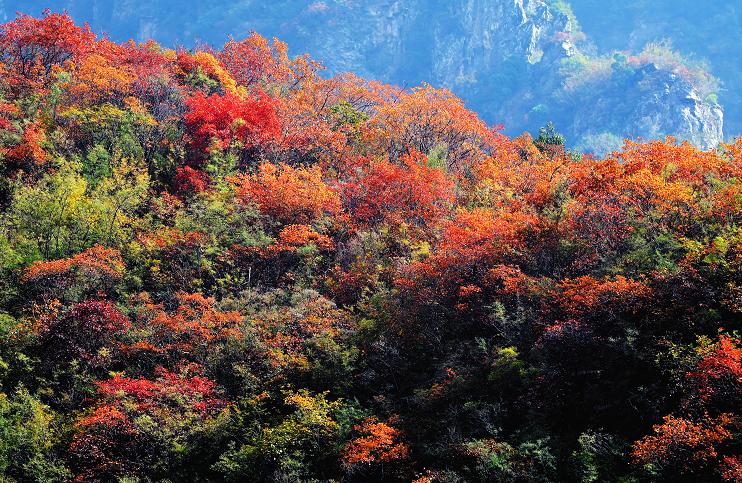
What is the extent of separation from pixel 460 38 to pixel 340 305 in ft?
489

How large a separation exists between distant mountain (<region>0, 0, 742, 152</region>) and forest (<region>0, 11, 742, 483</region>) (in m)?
122

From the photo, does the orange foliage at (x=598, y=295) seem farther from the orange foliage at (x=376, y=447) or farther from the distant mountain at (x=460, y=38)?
the distant mountain at (x=460, y=38)

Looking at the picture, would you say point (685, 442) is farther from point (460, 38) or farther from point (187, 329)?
point (460, 38)

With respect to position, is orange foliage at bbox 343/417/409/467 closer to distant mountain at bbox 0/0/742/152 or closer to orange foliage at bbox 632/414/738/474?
orange foliage at bbox 632/414/738/474

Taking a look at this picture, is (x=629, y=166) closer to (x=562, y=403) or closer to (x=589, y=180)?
(x=589, y=180)

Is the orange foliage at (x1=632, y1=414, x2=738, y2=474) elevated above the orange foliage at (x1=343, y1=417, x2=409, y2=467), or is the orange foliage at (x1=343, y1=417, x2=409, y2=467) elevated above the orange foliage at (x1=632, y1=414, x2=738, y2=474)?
the orange foliage at (x1=632, y1=414, x2=738, y2=474)

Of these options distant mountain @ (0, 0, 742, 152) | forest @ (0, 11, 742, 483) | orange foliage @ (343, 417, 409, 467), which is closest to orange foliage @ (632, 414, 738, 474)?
forest @ (0, 11, 742, 483)

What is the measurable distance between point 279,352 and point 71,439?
7150 millimetres

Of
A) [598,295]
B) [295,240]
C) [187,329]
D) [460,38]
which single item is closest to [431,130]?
[295,240]

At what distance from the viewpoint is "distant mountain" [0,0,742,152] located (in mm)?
156500

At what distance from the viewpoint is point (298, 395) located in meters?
→ 22.4

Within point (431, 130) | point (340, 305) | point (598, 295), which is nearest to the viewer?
point (598, 295)

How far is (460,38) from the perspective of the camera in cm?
16788

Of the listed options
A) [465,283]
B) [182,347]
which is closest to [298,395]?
[182,347]
